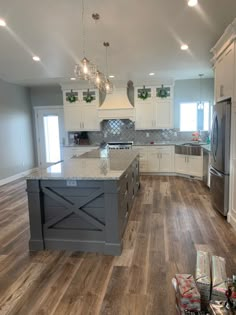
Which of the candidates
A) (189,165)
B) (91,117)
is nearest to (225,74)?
(189,165)

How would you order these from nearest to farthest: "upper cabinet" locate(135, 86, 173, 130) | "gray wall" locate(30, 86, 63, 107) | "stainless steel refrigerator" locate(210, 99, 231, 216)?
1. "stainless steel refrigerator" locate(210, 99, 231, 216)
2. "upper cabinet" locate(135, 86, 173, 130)
3. "gray wall" locate(30, 86, 63, 107)

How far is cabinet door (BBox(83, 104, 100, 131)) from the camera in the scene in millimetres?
7215

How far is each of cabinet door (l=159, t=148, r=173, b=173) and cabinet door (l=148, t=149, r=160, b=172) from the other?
0.37ft

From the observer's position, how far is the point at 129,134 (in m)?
7.52

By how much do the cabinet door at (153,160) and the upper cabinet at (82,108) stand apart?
175 cm

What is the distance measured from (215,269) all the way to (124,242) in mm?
1407

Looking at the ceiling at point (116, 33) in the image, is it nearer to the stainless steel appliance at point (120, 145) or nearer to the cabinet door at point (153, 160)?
the stainless steel appliance at point (120, 145)

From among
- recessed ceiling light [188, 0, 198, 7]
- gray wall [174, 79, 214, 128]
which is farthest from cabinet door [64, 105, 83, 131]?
recessed ceiling light [188, 0, 198, 7]

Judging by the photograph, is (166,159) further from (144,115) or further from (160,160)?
(144,115)

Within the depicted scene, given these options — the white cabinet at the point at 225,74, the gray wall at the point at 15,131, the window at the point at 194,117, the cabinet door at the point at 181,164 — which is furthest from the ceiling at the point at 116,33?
the cabinet door at the point at 181,164

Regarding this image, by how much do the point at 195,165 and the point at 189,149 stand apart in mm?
445

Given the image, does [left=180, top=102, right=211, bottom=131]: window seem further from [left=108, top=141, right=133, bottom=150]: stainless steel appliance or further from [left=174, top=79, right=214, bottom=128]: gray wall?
[left=108, top=141, right=133, bottom=150]: stainless steel appliance

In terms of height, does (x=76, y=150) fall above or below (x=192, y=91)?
below

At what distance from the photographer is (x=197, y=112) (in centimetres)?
719
